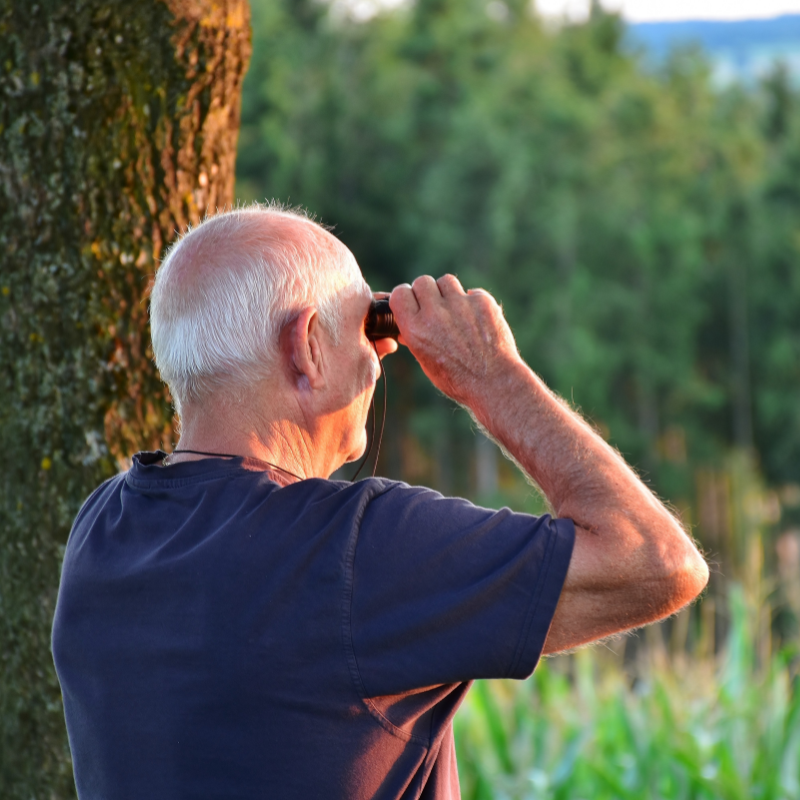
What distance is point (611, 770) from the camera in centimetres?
348

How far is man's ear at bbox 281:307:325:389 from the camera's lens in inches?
61.0

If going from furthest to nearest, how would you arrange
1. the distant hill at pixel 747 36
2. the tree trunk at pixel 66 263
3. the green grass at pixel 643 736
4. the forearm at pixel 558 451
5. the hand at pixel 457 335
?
the distant hill at pixel 747 36
the green grass at pixel 643 736
the tree trunk at pixel 66 263
the hand at pixel 457 335
the forearm at pixel 558 451

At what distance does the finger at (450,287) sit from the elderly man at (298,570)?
138 millimetres

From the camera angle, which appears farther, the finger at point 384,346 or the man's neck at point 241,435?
the finger at point 384,346

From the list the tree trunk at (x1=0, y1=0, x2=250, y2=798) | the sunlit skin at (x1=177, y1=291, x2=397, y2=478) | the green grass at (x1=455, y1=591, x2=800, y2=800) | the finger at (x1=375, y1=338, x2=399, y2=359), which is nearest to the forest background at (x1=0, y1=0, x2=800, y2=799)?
the green grass at (x1=455, y1=591, x2=800, y2=800)

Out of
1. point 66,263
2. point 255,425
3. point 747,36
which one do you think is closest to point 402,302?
point 255,425

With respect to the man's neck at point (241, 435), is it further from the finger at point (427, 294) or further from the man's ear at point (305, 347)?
the finger at point (427, 294)

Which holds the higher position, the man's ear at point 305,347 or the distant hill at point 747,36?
the distant hill at point 747,36

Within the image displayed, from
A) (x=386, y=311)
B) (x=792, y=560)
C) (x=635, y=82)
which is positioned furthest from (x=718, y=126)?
(x=386, y=311)

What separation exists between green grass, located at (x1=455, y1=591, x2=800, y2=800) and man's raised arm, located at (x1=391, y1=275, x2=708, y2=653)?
211 cm

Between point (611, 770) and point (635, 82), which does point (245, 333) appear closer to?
point (611, 770)

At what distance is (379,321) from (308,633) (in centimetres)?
52

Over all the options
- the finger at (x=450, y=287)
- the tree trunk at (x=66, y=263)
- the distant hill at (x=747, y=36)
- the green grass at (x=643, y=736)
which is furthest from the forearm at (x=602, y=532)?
the distant hill at (x=747, y=36)

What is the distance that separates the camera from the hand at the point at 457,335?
64.7 inches
